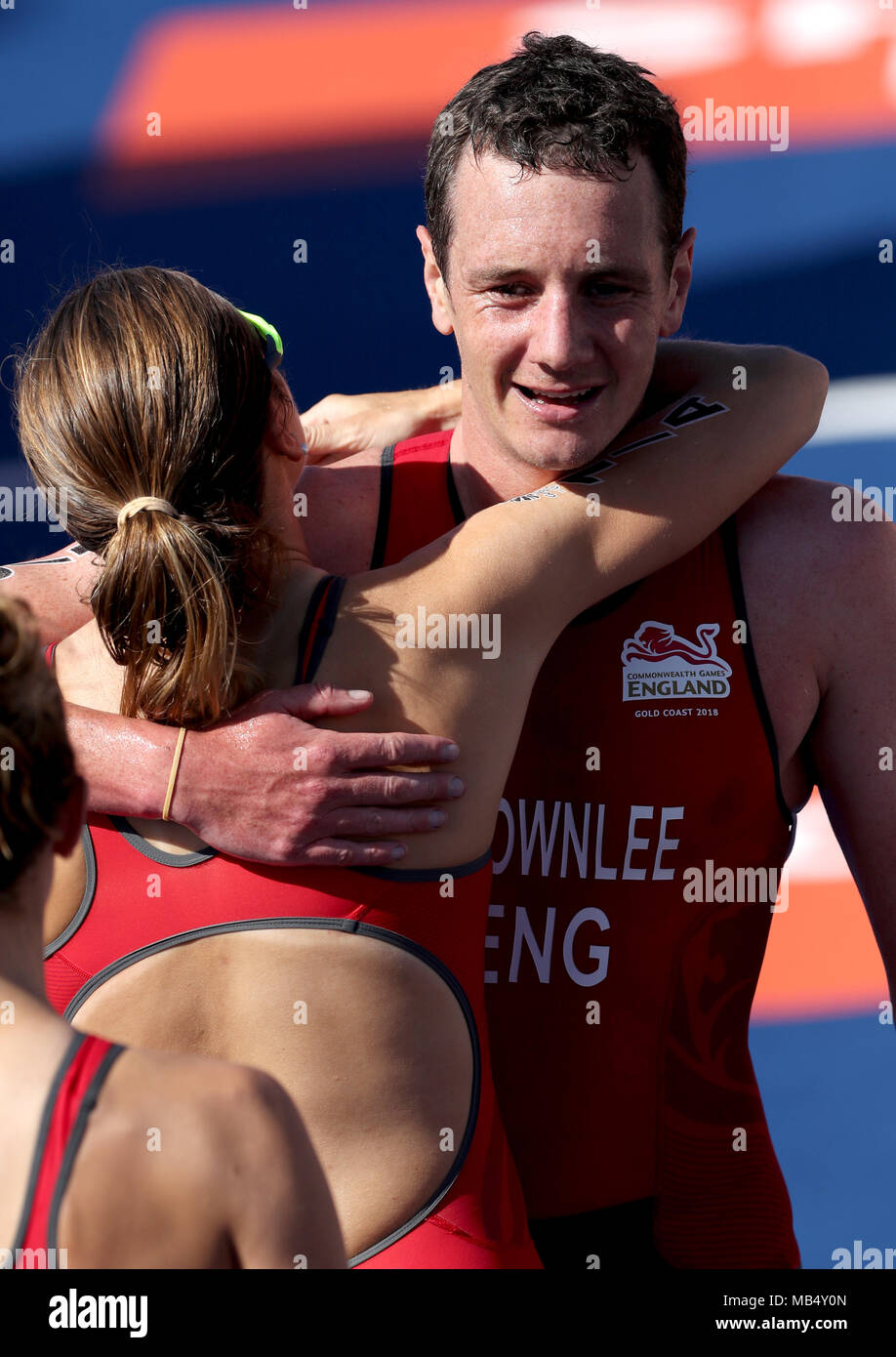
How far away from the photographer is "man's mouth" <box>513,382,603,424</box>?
1683 millimetres

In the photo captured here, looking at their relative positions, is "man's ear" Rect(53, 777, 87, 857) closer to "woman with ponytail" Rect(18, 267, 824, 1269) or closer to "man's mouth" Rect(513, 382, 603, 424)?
"woman with ponytail" Rect(18, 267, 824, 1269)

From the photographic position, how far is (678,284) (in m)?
1.81

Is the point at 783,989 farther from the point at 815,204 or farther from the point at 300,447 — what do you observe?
the point at 300,447

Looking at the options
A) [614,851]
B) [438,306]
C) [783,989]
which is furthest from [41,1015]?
[783,989]

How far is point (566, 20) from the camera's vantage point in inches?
175

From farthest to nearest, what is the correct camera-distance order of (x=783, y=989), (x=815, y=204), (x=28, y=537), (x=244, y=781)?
(x=28, y=537) → (x=815, y=204) → (x=783, y=989) → (x=244, y=781)

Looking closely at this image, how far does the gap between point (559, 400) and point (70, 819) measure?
86 centimetres

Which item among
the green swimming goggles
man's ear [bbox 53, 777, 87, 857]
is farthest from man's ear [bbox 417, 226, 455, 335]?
man's ear [bbox 53, 777, 87, 857]

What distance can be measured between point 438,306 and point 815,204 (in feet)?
9.42

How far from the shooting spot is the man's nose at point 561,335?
5.33ft

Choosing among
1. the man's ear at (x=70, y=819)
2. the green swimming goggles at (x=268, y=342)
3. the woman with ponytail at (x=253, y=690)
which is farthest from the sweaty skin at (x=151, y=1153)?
the green swimming goggles at (x=268, y=342)

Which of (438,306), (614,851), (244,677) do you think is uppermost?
(438,306)

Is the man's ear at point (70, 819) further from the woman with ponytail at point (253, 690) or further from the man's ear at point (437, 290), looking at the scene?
the man's ear at point (437, 290)
